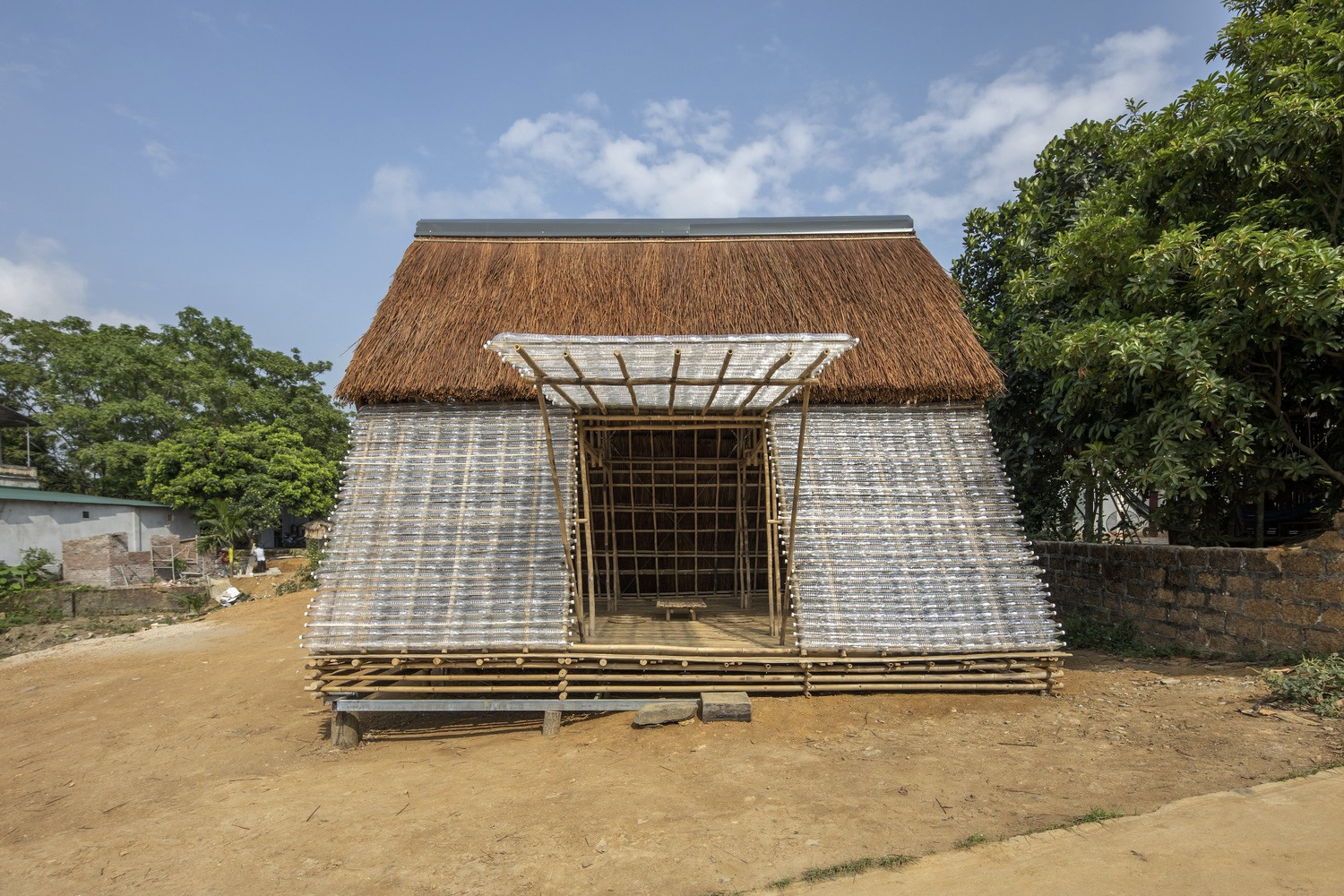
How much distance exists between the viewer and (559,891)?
2.87 meters

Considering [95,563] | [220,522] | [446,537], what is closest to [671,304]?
[446,537]

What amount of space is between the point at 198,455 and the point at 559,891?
60.4ft

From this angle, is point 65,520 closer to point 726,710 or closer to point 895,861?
point 726,710

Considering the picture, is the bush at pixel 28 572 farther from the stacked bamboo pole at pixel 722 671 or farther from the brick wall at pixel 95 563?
the stacked bamboo pole at pixel 722 671

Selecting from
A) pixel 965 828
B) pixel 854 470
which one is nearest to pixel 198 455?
pixel 854 470

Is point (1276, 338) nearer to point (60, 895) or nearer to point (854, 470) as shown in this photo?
point (854, 470)

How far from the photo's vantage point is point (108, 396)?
20844 mm

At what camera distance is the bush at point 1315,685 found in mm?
3920

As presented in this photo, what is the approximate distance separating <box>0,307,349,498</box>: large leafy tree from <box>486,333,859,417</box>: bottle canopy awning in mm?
19700

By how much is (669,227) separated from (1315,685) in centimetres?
659

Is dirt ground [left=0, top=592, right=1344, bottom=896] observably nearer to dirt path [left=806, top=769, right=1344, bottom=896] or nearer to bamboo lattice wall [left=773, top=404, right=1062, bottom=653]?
dirt path [left=806, top=769, right=1344, bottom=896]

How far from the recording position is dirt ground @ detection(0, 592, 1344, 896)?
122 inches

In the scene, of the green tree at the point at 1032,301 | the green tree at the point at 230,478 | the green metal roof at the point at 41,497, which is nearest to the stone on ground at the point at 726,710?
the green tree at the point at 1032,301

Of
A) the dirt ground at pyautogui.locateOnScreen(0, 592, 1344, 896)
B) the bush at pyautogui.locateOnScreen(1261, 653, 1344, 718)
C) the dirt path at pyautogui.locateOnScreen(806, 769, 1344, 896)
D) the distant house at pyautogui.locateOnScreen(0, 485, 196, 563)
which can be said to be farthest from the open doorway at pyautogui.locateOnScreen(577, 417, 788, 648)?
the distant house at pyautogui.locateOnScreen(0, 485, 196, 563)
